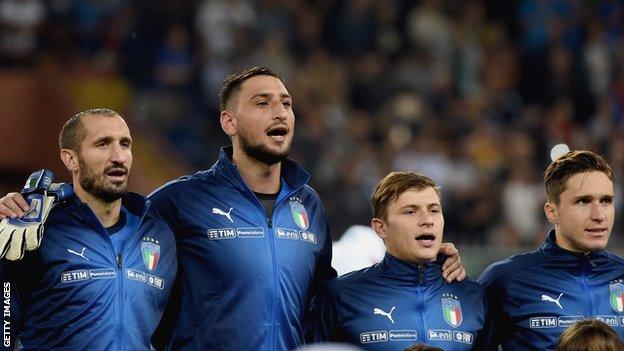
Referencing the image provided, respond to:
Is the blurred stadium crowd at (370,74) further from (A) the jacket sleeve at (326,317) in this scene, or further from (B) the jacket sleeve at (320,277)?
(A) the jacket sleeve at (326,317)

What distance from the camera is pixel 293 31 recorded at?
564 inches

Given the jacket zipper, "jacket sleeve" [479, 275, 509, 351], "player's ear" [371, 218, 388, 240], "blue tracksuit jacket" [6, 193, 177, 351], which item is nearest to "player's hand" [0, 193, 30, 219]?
"blue tracksuit jacket" [6, 193, 177, 351]

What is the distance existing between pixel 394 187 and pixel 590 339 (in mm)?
1269

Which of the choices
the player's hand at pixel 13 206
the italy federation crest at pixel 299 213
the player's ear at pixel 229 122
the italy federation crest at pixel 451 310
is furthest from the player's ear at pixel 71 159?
the italy federation crest at pixel 451 310

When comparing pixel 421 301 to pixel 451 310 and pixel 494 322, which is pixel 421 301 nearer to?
pixel 451 310

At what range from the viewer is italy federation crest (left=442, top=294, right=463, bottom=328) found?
5.69 meters

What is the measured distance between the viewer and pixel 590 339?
488cm

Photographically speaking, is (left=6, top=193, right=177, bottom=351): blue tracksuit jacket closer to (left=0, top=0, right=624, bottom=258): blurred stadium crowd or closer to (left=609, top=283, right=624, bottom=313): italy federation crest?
(left=609, top=283, right=624, bottom=313): italy federation crest

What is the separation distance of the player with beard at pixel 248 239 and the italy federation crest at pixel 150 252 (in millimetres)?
189

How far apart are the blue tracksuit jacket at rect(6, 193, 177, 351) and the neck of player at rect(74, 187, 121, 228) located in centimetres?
7

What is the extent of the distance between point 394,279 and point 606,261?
3.09 ft

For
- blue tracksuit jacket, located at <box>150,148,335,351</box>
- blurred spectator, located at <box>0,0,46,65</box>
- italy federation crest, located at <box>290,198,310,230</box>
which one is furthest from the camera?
blurred spectator, located at <box>0,0,46,65</box>

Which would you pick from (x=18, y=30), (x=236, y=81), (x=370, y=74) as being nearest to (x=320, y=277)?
(x=236, y=81)

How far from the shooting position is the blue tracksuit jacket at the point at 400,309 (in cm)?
564
